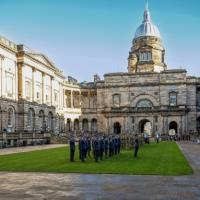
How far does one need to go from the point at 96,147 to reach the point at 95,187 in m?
11.4

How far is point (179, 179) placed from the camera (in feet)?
59.7

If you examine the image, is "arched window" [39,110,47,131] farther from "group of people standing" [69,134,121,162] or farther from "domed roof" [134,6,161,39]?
"domed roof" [134,6,161,39]

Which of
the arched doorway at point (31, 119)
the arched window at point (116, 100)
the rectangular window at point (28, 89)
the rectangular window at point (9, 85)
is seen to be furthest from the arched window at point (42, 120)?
the arched window at point (116, 100)

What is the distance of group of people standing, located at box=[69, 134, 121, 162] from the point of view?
27234 millimetres

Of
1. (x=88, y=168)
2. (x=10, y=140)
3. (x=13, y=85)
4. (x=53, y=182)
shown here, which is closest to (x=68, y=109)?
(x=13, y=85)

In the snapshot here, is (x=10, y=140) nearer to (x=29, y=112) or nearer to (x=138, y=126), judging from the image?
(x=29, y=112)

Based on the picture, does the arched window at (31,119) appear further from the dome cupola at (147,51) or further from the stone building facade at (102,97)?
the dome cupola at (147,51)

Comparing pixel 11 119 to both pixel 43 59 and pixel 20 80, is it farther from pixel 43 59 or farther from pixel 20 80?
pixel 43 59

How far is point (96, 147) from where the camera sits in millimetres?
27469

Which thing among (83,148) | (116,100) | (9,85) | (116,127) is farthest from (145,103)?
(83,148)

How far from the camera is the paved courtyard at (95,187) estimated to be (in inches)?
560

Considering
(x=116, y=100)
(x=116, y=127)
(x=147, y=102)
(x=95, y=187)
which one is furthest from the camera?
(x=116, y=127)

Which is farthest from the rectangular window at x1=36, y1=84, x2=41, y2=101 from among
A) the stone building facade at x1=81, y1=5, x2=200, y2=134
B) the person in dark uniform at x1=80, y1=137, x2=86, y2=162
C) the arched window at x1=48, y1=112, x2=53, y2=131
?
the person in dark uniform at x1=80, y1=137, x2=86, y2=162

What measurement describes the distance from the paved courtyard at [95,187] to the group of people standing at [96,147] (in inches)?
290
